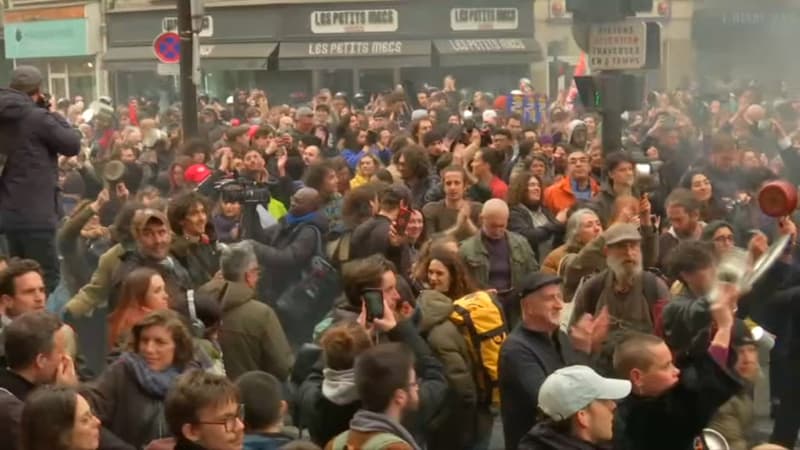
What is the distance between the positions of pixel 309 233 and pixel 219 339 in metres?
2.49

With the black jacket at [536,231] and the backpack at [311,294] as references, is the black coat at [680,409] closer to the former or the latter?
the backpack at [311,294]

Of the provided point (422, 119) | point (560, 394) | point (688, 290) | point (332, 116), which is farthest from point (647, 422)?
point (332, 116)

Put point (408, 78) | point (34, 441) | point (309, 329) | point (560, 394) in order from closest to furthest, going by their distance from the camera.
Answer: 1. point (34, 441)
2. point (560, 394)
3. point (309, 329)
4. point (408, 78)

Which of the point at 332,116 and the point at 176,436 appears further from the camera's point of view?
the point at 332,116

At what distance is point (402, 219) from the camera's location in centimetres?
942

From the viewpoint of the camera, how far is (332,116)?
19.5 m

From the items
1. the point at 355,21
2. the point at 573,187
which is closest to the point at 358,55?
the point at 355,21

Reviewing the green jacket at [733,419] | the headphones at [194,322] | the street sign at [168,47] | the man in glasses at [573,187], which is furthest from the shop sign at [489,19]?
the green jacket at [733,419]

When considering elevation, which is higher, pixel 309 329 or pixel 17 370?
pixel 17 370

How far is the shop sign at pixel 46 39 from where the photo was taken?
4153 centimetres

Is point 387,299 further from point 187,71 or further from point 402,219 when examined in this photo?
point 187,71

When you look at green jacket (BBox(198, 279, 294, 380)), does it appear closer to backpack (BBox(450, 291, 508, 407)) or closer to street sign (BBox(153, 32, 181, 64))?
backpack (BBox(450, 291, 508, 407))

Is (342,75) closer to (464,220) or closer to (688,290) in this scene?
(464,220)

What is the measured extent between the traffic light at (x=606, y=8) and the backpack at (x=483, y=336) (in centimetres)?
370
